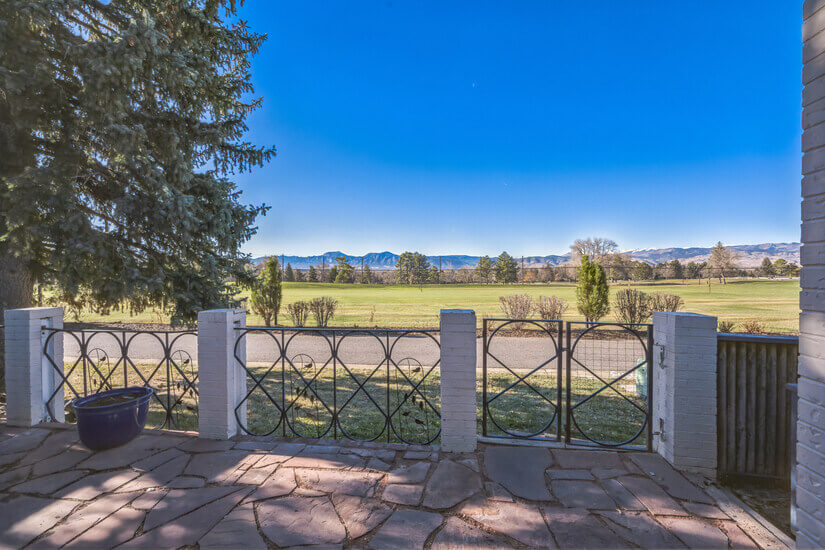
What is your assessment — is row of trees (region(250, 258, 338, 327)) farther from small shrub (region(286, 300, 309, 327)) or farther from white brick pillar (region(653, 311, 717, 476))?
white brick pillar (region(653, 311, 717, 476))

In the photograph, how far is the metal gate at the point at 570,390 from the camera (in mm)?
3277

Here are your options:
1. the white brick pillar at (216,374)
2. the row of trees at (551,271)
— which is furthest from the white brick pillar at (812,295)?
the row of trees at (551,271)

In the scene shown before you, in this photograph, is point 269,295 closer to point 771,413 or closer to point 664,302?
point 771,413

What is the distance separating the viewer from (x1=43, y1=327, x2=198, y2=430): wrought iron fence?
3738mm

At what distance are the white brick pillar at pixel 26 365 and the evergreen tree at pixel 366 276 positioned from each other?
35163 millimetres

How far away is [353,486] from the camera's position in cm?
257

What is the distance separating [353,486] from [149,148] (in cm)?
597

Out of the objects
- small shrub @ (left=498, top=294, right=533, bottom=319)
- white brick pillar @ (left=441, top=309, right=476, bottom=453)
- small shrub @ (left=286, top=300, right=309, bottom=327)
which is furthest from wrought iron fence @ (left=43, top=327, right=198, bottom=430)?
small shrub @ (left=498, top=294, right=533, bottom=319)

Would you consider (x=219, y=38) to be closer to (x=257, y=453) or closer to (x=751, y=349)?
(x=257, y=453)

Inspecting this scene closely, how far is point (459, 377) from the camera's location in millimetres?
3008

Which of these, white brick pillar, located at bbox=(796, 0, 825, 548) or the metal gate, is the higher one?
white brick pillar, located at bbox=(796, 0, 825, 548)

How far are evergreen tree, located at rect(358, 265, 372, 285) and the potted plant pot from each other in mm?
35720

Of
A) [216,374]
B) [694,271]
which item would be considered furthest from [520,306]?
[694,271]

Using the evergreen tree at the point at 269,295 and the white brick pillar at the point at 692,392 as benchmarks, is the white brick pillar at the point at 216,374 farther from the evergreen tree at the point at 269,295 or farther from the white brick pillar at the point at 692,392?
the evergreen tree at the point at 269,295
